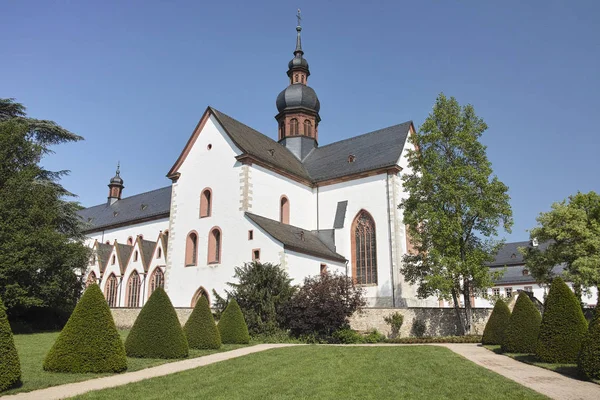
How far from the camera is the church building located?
27469 millimetres

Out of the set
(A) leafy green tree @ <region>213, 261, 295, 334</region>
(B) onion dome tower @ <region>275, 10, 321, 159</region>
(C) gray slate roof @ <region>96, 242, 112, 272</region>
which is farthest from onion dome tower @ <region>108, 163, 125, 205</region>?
(A) leafy green tree @ <region>213, 261, 295, 334</region>

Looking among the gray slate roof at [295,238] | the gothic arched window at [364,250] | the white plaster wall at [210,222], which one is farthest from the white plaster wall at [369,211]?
the white plaster wall at [210,222]

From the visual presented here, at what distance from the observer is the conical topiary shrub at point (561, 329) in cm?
1277

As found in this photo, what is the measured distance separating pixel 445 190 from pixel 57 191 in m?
23.5

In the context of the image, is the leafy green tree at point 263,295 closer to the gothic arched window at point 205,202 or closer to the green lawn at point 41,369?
the green lawn at point 41,369

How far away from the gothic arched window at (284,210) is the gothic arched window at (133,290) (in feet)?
44.4

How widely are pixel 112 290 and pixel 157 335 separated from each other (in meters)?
26.5

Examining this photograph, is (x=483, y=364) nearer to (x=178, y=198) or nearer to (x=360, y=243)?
(x=360, y=243)

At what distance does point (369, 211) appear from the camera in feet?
98.7

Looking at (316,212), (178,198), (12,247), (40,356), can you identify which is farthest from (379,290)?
(12,247)

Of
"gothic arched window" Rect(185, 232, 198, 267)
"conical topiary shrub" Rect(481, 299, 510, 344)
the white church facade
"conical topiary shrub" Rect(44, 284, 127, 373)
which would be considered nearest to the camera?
"conical topiary shrub" Rect(44, 284, 127, 373)

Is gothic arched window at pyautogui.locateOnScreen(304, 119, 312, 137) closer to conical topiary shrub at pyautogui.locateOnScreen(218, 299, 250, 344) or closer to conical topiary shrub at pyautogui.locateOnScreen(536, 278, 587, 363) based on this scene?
conical topiary shrub at pyautogui.locateOnScreen(218, 299, 250, 344)

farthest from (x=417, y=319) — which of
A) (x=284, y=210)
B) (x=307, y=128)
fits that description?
(x=307, y=128)

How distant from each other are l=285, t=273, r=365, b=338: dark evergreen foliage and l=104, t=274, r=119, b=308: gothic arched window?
21.2 meters
